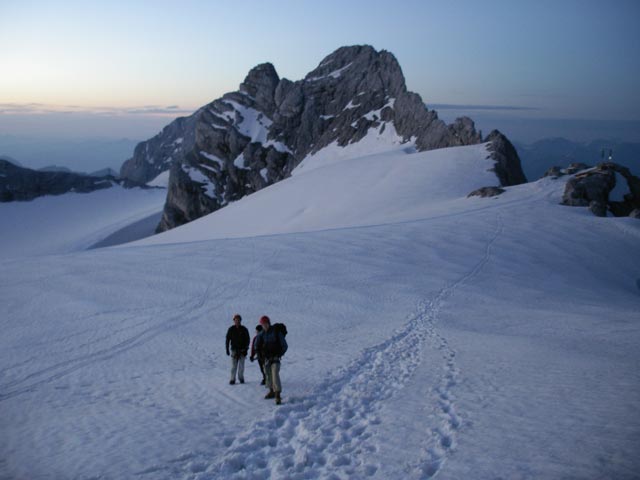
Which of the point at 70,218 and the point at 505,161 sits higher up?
the point at 505,161

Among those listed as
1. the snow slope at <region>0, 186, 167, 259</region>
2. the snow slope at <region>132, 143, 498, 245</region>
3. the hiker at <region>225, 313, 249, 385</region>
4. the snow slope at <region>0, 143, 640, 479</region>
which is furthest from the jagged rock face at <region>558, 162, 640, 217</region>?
the snow slope at <region>0, 186, 167, 259</region>

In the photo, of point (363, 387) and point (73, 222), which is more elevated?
point (363, 387)

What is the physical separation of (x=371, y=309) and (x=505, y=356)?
6.91m

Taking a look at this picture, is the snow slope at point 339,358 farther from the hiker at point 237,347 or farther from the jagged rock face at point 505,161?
the jagged rock face at point 505,161

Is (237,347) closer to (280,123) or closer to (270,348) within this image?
(270,348)

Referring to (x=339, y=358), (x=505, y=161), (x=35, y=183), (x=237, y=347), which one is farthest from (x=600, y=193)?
(x=35, y=183)

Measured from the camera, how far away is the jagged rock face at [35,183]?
13200 centimetres

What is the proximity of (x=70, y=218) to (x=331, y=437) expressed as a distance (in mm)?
138997

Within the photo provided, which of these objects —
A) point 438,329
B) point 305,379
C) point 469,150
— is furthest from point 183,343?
point 469,150

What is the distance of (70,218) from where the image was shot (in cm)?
12456

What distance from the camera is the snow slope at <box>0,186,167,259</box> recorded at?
307 feet

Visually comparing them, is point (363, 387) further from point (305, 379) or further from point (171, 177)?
point (171, 177)

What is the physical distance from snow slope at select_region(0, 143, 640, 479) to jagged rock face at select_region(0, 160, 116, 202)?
5270 inches

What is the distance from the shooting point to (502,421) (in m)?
7.74
